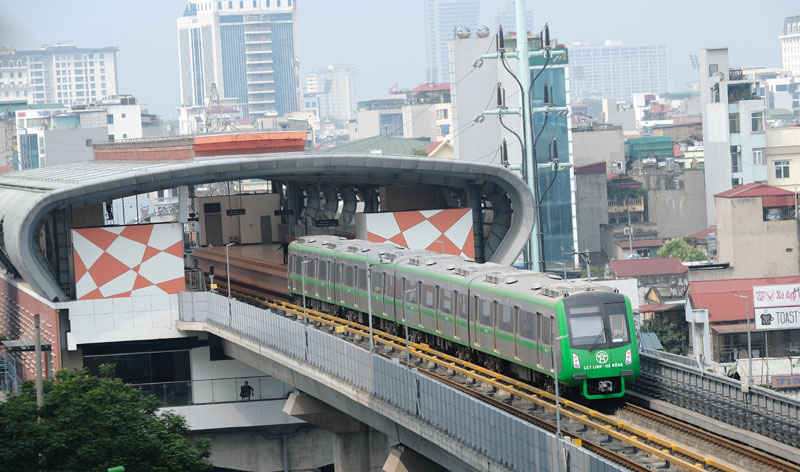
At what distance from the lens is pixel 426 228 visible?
192 ft

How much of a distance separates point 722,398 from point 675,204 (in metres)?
143

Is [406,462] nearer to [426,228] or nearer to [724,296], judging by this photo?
[426,228]

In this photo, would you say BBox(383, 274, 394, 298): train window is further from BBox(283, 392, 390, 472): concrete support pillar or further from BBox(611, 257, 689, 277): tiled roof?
BBox(611, 257, 689, 277): tiled roof

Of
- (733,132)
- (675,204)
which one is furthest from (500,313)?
(675,204)

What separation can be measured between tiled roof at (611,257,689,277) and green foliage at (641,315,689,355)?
10.8m

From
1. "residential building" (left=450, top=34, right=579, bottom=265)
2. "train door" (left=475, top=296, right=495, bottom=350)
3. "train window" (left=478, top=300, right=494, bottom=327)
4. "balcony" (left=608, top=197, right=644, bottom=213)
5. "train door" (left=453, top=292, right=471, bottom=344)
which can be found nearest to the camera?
"train door" (left=475, top=296, right=495, bottom=350)

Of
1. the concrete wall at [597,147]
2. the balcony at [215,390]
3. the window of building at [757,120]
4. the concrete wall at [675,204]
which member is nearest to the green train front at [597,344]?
the balcony at [215,390]

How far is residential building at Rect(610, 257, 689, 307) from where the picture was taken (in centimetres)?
10994

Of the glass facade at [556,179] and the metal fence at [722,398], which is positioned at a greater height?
the glass facade at [556,179]

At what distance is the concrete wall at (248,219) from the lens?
70750mm

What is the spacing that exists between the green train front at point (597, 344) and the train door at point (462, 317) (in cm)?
594

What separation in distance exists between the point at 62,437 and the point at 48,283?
2214 cm

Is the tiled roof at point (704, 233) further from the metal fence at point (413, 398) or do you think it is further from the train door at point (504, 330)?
the train door at point (504, 330)

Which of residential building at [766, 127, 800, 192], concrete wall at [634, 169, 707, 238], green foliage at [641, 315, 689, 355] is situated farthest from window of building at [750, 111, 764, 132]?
green foliage at [641, 315, 689, 355]
